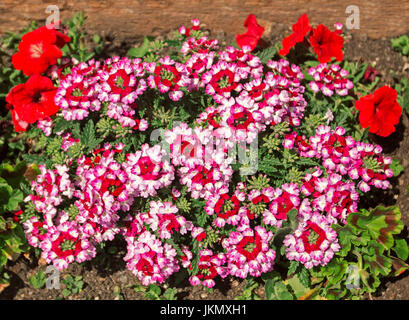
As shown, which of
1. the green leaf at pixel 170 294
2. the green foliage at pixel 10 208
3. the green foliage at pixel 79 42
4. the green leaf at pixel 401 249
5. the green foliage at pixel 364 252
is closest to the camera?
the green foliage at pixel 364 252

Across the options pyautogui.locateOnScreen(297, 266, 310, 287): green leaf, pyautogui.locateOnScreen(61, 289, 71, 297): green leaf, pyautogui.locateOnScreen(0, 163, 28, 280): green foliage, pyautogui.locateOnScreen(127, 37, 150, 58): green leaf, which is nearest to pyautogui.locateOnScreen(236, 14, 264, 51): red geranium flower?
pyautogui.locateOnScreen(127, 37, 150, 58): green leaf

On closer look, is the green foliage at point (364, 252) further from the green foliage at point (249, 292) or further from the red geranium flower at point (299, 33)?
the red geranium flower at point (299, 33)

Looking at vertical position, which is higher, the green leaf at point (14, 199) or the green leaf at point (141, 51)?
the green leaf at point (141, 51)

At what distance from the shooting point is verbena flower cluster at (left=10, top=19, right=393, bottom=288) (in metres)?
2.79

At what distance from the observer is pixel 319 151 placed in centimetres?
303

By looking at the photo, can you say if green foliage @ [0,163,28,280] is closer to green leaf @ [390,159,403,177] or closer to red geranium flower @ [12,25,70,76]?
red geranium flower @ [12,25,70,76]

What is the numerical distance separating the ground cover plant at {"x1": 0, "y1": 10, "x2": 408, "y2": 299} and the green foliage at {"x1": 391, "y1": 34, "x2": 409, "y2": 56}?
3.52 ft

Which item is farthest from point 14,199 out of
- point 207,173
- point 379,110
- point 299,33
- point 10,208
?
point 379,110

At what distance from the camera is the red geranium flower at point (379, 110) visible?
10.6ft

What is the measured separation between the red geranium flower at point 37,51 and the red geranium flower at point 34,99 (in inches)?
5.5

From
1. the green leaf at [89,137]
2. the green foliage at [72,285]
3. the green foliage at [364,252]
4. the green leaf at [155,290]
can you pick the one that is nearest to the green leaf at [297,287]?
the green foliage at [364,252]

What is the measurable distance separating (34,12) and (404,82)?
11.5 feet

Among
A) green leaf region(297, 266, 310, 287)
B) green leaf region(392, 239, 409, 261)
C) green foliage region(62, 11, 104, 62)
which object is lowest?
green leaf region(297, 266, 310, 287)

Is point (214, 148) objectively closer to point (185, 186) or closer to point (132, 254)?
point (185, 186)
